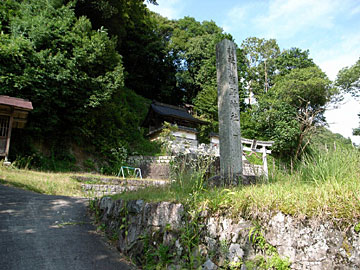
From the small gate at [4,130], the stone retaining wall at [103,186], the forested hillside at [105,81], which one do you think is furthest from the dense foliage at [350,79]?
the small gate at [4,130]

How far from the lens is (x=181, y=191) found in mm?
4074

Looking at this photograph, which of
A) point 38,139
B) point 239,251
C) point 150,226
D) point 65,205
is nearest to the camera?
point 239,251

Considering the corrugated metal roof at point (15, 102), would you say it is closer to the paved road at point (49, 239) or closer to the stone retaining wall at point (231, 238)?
the paved road at point (49, 239)

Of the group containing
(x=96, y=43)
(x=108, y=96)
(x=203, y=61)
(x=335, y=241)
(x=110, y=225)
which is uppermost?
(x=203, y=61)

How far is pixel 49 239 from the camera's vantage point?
4359 mm

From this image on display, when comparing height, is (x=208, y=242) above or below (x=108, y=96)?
below

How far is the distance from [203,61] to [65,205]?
27.3 metres

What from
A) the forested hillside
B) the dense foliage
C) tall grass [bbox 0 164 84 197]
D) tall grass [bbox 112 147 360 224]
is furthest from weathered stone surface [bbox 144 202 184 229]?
the dense foliage

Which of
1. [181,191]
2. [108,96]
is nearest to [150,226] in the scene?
[181,191]

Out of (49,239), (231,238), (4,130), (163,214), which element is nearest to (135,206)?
(163,214)

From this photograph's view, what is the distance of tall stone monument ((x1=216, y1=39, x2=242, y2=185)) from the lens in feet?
17.7

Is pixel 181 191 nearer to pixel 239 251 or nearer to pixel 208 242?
pixel 208 242

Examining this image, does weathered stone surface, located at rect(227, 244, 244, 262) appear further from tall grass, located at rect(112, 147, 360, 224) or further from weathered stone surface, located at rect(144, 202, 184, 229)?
weathered stone surface, located at rect(144, 202, 184, 229)

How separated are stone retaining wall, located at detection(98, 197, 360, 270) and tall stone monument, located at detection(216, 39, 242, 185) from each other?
1777mm
